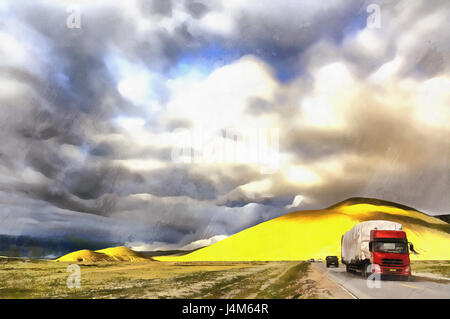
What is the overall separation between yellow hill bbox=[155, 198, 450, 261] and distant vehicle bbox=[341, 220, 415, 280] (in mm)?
104715

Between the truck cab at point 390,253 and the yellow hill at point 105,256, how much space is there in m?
120

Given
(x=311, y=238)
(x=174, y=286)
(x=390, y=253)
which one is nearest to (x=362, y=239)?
(x=390, y=253)

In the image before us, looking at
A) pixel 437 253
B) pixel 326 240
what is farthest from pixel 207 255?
pixel 437 253

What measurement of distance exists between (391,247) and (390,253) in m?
0.60

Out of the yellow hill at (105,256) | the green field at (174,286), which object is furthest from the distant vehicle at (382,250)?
the yellow hill at (105,256)

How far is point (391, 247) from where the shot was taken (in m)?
31.4

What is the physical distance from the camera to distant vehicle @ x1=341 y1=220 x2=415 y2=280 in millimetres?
30531

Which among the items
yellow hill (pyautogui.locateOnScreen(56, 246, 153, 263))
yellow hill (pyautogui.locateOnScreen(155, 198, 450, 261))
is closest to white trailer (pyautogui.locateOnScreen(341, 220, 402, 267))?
yellow hill (pyautogui.locateOnScreen(155, 198, 450, 261))

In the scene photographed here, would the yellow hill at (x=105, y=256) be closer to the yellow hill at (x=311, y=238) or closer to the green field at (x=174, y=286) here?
the yellow hill at (x=311, y=238)

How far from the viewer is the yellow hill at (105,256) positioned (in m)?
140

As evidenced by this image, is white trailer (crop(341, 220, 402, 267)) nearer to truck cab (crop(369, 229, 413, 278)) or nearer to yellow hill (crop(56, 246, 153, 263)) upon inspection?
truck cab (crop(369, 229, 413, 278))

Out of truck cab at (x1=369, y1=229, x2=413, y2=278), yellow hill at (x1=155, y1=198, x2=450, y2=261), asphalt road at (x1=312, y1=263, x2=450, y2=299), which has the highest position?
yellow hill at (x1=155, y1=198, x2=450, y2=261)
